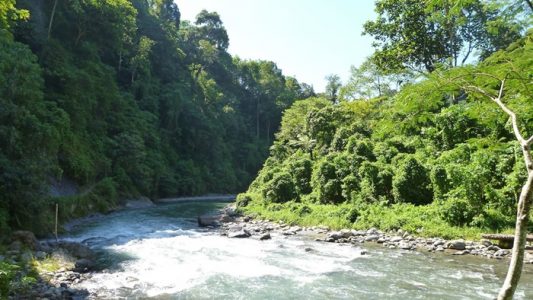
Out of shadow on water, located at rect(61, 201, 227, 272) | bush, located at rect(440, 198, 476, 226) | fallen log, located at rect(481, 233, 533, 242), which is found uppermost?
bush, located at rect(440, 198, 476, 226)

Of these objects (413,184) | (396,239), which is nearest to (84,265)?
(396,239)

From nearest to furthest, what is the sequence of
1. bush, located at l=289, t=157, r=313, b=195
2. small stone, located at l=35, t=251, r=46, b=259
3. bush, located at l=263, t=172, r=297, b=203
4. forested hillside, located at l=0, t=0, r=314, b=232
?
1. small stone, located at l=35, t=251, r=46, b=259
2. forested hillside, located at l=0, t=0, r=314, b=232
3. bush, located at l=263, t=172, r=297, b=203
4. bush, located at l=289, t=157, r=313, b=195

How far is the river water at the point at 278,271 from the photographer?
11.1m

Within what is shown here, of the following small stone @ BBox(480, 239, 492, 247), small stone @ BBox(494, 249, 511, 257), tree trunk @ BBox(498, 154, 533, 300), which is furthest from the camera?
small stone @ BBox(480, 239, 492, 247)

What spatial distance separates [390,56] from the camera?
97.2 feet

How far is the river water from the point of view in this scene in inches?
436

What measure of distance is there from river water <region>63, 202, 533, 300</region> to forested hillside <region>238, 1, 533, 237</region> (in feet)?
12.5

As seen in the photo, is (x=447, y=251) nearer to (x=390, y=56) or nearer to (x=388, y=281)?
(x=388, y=281)

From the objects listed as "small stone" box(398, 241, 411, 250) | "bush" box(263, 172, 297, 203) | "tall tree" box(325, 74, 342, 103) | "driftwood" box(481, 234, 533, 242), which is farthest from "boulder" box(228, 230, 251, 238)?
"tall tree" box(325, 74, 342, 103)

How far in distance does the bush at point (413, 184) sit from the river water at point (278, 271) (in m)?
5.73

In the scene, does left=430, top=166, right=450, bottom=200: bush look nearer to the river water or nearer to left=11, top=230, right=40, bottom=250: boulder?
the river water

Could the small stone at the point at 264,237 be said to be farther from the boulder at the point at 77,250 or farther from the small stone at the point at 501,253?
the small stone at the point at 501,253

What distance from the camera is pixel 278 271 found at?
1355 centimetres

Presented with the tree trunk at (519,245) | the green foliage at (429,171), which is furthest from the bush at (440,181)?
the tree trunk at (519,245)
